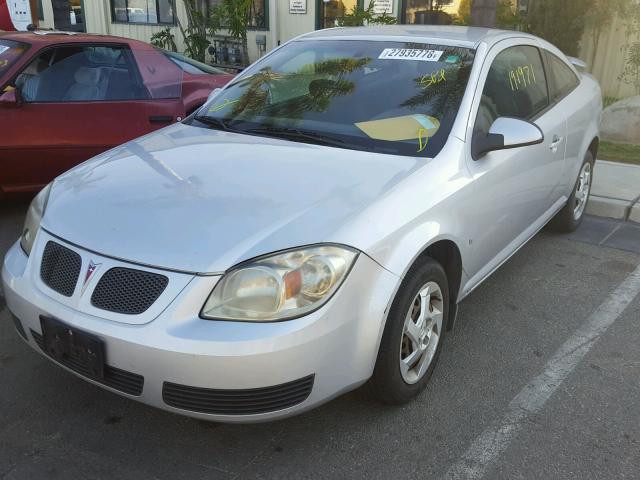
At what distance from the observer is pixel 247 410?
223 centimetres

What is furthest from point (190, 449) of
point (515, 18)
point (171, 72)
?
point (515, 18)

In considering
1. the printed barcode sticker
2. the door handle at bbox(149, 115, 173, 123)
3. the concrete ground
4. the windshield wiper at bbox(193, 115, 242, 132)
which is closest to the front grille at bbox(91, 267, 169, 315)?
the windshield wiper at bbox(193, 115, 242, 132)

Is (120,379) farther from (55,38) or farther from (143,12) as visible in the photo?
(143,12)

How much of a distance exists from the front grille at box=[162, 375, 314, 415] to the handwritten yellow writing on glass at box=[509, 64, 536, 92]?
236 centimetres

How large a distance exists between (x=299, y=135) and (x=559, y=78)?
7.63 feet

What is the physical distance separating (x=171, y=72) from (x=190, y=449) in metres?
4.08

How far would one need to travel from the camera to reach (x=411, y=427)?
2689mm

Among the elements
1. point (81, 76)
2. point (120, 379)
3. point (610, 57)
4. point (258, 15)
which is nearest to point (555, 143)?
point (120, 379)

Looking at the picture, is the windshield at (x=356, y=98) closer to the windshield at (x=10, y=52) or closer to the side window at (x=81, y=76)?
the side window at (x=81, y=76)

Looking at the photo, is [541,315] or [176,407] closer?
[176,407]

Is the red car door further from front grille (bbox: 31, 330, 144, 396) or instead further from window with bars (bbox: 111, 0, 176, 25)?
window with bars (bbox: 111, 0, 176, 25)

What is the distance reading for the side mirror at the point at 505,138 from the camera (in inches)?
121

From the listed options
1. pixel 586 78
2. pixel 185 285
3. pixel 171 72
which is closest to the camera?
pixel 185 285

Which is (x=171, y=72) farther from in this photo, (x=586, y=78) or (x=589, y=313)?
(x=589, y=313)
